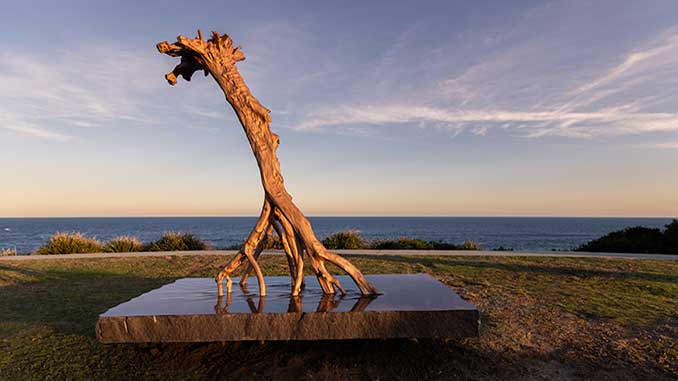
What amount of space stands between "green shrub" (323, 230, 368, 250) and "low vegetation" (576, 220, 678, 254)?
28.5ft

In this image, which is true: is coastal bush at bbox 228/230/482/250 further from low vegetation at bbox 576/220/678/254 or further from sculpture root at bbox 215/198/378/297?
sculpture root at bbox 215/198/378/297

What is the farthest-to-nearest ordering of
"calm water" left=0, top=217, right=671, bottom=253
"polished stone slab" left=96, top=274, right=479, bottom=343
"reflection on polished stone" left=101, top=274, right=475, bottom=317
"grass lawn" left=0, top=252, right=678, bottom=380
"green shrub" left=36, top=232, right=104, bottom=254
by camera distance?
"calm water" left=0, top=217, right=671, bottom=253, "green shrub" left=36, top=232, right=104, bottom=254, "grass lawn" left=0, top=252, right=678, bottom=380, "reflection on polished stone" left=101, top=274, right=475, bottom=317, "polished stone slab" left=96, top=274, right=479, bottom=343

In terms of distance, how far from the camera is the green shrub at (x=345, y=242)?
1742 cm

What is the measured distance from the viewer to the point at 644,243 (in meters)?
17.4

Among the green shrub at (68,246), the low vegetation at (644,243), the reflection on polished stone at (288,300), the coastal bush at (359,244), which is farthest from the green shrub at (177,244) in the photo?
the low vegetation at (644,243)

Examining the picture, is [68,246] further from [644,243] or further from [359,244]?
[644,243]

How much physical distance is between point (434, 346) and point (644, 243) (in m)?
15.9

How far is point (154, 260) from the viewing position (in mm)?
12531

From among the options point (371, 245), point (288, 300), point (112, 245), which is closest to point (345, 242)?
point (371, 245)

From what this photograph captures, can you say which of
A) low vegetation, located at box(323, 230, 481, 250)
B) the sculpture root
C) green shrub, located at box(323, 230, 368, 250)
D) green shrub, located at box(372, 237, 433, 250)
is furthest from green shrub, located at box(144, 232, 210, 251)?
the sculpture root

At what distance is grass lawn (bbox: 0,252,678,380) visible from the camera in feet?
14.7

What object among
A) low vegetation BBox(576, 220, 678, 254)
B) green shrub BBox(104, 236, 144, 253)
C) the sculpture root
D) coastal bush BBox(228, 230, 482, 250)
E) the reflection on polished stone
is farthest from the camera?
coastal bush BBox(228, 230, 482, 250)

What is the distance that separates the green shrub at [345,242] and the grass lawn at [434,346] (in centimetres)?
870

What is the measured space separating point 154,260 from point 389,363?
952 cm
